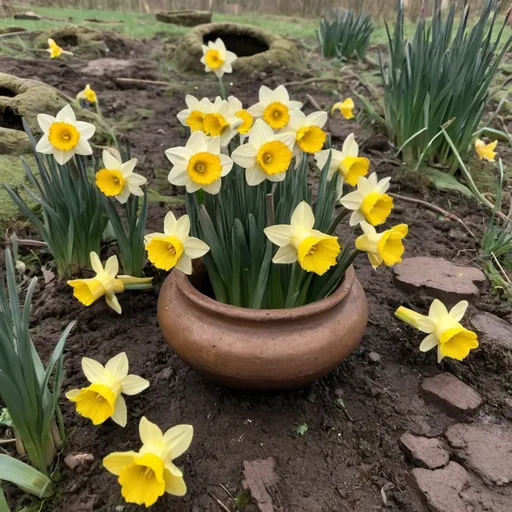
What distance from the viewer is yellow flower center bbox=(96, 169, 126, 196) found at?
5.32 ft

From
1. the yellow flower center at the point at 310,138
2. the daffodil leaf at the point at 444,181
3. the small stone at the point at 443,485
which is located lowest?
the small stone at the point at 443,485

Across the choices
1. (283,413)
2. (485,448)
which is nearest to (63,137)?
(283,413)

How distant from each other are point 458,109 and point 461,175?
17.7 inches

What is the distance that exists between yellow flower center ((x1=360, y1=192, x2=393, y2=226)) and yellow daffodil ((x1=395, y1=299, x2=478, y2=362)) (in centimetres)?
34

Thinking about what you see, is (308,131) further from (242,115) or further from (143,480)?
(143,480)

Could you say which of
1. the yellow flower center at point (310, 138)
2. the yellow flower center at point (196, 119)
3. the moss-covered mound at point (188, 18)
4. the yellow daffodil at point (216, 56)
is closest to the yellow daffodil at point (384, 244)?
the yellow flower center at point (310, 138)

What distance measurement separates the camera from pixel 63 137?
5.41 feet

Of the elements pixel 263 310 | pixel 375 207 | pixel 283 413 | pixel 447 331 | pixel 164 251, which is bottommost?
pixel 283 413

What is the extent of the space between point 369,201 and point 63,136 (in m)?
1.04

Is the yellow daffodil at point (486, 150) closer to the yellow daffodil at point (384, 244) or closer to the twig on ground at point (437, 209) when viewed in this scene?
the twig on ground at point (437, 209)

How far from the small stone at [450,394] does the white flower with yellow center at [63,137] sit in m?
1.42

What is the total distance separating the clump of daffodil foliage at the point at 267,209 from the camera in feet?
4.27

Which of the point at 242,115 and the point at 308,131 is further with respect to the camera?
the point at 242,115

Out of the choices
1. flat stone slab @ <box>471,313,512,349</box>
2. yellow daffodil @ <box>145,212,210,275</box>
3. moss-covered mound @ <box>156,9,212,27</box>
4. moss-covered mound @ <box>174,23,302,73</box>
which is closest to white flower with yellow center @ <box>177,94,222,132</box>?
yellow daffodil @ <box>145,212,210,275</box>
